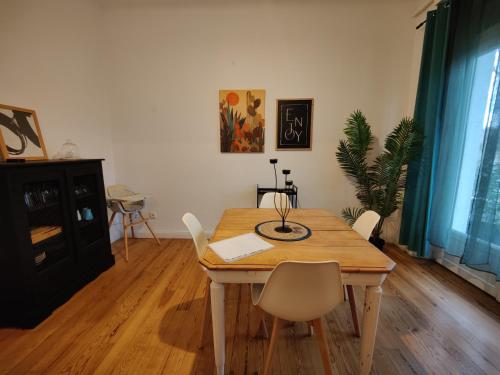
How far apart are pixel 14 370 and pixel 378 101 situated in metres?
4.07

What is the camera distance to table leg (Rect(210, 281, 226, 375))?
3.65 feet

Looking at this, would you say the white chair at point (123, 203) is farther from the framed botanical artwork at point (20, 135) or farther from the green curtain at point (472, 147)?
the green curtain at point (472, 147)

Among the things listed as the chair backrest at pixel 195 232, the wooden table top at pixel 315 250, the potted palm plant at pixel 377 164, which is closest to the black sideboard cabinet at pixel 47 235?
the chair backrest at pixel 195 232

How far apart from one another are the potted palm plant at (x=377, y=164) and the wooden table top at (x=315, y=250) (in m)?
1.31

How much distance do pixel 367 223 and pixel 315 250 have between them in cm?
59

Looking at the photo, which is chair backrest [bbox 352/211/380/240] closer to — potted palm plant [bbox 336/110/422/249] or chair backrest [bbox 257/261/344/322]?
chair backrest [bbox 257/261/344/322]

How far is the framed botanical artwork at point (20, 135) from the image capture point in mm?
1703

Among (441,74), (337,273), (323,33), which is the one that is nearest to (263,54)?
(323,33)

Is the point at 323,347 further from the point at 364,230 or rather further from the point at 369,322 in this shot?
the point at 364,230

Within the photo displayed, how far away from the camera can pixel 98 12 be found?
2.78m

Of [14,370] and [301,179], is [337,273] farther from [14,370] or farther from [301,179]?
[301,179]

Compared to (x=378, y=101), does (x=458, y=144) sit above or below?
below

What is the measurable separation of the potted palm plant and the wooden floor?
899mm

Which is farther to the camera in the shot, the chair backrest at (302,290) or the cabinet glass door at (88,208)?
the cabinet glass door at (88,208)
